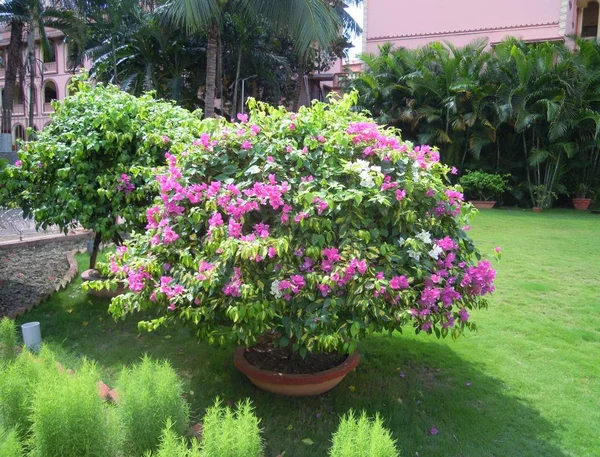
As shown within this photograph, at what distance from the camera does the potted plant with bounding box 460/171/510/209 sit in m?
14.5

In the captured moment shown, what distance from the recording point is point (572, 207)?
50.4 feet


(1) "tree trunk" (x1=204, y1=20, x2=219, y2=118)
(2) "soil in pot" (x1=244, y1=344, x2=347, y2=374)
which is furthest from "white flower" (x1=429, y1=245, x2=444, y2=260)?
(1) "tree trunk" (x1=204, y1=20, x2=219, y2=118)

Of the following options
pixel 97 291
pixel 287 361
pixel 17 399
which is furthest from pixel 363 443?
pixel 97 291

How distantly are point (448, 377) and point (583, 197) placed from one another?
13.3 meters

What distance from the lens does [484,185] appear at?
14523 millimetres

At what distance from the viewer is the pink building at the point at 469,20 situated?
1795 centimetres

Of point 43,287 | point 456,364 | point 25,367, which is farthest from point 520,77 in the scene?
point 25,367

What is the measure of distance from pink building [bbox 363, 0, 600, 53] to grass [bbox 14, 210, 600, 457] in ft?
48.8

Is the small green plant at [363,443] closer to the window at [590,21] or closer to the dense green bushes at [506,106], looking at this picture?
the dense green bushes at [506,106]

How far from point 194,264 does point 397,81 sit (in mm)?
14665

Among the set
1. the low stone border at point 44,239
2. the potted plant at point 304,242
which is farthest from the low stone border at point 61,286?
the potted plant at point 304,242

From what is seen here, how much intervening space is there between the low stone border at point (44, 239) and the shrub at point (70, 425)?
6.24 meters

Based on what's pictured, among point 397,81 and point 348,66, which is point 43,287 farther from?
point 348,66

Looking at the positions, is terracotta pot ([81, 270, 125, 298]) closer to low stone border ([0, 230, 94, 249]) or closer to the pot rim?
low stone border ([0, 230, 94, 249])
